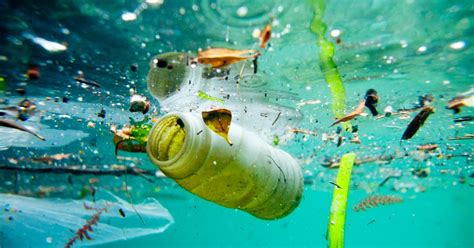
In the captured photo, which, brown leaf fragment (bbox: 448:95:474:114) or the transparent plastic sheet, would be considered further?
the transparent plastic sheet

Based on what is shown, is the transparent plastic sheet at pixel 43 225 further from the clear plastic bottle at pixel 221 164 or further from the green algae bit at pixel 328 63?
the green algae bit at pixel 328 63

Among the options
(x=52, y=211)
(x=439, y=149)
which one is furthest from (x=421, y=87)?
(x=52, y=211)

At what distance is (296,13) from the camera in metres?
5.33

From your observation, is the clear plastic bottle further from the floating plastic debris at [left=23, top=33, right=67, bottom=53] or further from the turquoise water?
the floating plastic debris at [left=23, top=33, right=67, bottom=53]

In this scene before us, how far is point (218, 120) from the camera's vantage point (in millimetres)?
3871

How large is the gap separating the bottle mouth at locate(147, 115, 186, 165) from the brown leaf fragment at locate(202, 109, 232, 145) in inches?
18.0

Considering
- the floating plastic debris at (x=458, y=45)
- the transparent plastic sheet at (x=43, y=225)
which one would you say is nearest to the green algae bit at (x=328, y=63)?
the floating plastic debris at (x=458, y=45)

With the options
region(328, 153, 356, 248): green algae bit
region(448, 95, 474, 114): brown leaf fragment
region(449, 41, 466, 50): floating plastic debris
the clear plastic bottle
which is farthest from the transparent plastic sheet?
region(448, 95, 474, 114): brown leaf fragment

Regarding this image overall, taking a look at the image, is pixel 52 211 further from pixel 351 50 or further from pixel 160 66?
pixel 351 50

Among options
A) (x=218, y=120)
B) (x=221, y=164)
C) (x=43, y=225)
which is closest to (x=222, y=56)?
(x=218, y=120)

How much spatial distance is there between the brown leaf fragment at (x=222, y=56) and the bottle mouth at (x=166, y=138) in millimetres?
1306

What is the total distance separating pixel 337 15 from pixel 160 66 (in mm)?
4026

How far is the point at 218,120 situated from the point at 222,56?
1493 mm

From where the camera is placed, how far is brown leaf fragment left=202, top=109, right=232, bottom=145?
3816mm
